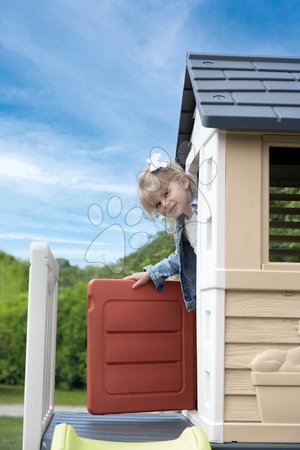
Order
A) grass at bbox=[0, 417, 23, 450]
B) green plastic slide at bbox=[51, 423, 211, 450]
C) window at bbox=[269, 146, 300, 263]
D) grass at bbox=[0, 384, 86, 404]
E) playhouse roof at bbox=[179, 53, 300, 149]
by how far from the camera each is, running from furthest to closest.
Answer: grass at bbox=[0, 384, 86, 404], grass at bbox=[0, 417, 23, 450], window at bbox=[269, 146, 300, 263], playhouse roof at bbox=[179, 53, 300, 149], green plastic slide at bbox=[51, 423, 211, 450]

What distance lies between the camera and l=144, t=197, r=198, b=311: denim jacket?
487cm

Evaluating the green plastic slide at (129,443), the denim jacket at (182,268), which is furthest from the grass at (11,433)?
the green plastic slide at (129,443)

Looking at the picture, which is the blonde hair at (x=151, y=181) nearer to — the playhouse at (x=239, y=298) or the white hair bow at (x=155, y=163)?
the white hair bow at (x=155, y=163)

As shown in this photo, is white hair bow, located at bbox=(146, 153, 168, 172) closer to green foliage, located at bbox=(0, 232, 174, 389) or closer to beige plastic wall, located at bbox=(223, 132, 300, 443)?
beige plastic wall, located at bbox=(223, 132, 300, 443)

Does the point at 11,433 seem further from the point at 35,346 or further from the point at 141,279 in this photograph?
the point at 35,346

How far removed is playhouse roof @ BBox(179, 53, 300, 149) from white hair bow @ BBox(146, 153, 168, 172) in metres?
0.58

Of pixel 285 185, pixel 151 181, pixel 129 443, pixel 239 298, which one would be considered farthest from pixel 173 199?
pixel 129 443

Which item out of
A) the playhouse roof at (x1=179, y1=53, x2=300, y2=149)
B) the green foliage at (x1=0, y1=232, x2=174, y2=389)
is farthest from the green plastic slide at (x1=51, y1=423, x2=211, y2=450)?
the green foliage at (x1=0, y1=232, x2=174, y2=389)

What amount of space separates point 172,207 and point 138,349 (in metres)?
0.96

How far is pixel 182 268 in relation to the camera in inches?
197

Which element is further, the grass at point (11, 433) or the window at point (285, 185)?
the grass at point (11, 433)

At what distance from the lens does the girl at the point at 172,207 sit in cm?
484

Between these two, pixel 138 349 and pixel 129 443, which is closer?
pixel 129 443

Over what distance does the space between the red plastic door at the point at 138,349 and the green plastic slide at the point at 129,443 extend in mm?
863
